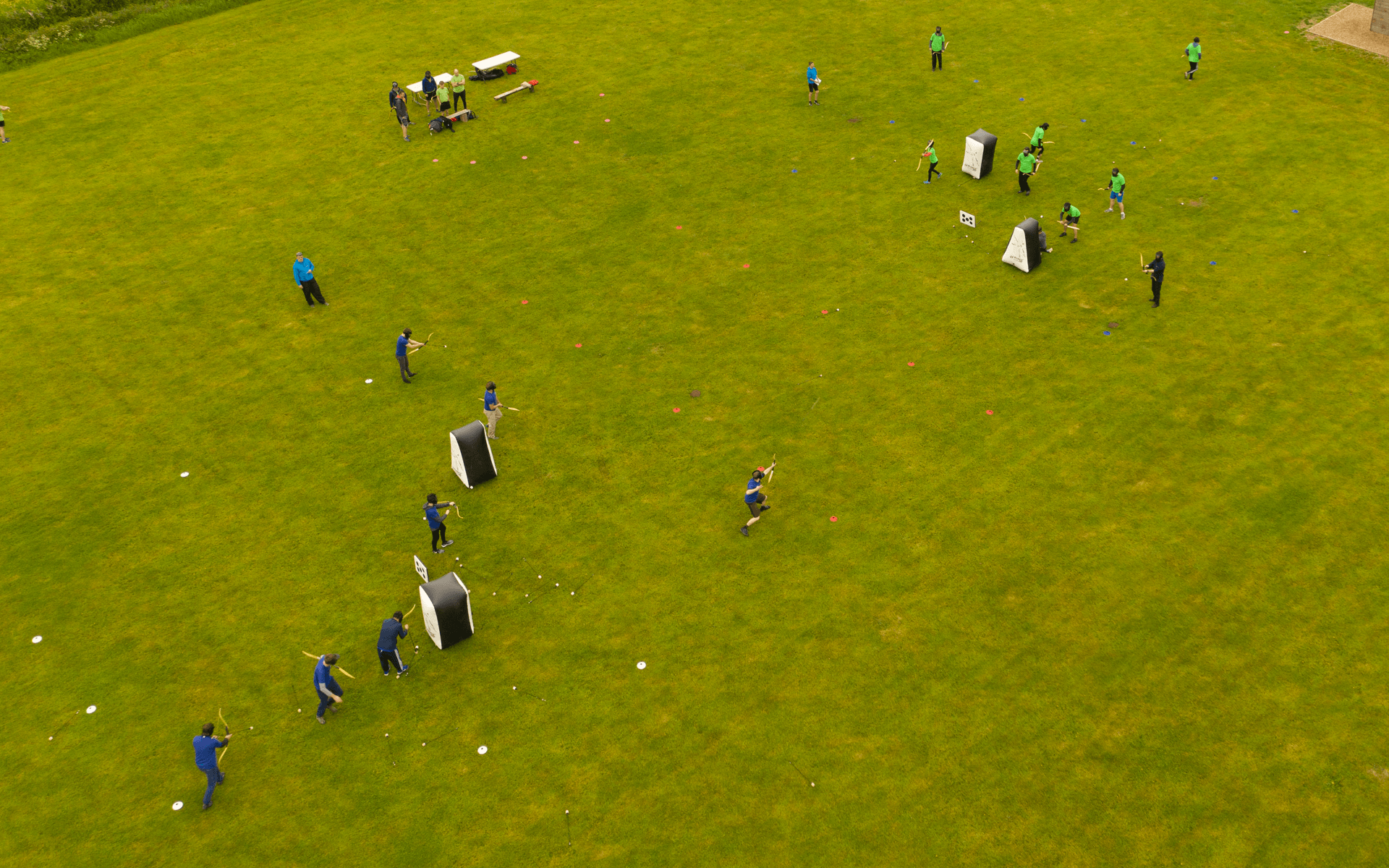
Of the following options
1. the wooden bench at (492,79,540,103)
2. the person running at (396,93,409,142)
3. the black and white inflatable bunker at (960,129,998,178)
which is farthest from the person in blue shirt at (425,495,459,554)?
the wooden bench at (492,79,540,103)

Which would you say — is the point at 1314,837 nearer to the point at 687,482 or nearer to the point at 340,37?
the point at 687,482

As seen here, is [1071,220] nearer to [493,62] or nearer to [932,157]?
[932,157]

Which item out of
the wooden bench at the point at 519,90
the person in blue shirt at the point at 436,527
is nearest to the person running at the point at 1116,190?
the person in blue shirt at the point at 436,527

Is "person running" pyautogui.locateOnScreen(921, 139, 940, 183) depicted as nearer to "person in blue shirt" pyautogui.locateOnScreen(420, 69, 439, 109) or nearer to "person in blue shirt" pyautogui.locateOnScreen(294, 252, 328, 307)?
"person in blue shirt" pyautogui.locateOnScreen(420, 69, 439, 109)

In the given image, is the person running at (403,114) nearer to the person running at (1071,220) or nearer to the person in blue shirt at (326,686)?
the person running at (1071,220)

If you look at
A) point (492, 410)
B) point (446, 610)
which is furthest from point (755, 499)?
point (492, 410)

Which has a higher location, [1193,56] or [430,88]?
[430,88]
